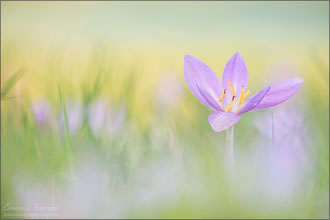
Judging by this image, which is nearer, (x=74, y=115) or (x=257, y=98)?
(x=257, y=98)

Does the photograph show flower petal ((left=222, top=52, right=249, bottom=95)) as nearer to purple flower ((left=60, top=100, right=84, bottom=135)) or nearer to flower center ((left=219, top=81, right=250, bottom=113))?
flower center ((left=219, top=81, right=250, bottom=113))

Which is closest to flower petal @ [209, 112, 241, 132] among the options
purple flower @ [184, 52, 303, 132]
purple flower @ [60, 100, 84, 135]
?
purple flower @ [184, 52, 303, 132]

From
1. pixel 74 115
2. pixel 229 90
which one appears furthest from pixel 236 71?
pixel 74 115

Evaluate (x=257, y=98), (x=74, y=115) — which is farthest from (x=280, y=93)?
(x=74, y=115)

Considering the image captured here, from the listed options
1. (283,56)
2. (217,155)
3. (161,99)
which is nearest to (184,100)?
(161,99)

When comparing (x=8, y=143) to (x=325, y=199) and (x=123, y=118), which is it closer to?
(x=123, y=118)

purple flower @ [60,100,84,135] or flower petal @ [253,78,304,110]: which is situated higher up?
flower petal @ [253,78,304,110]

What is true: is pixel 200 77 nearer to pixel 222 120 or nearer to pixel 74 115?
pixel 222 120
